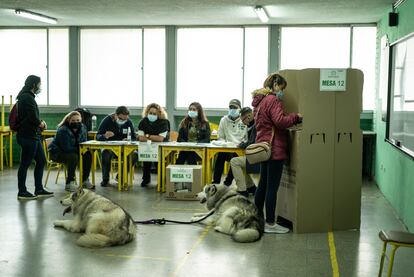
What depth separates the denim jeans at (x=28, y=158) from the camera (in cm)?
707

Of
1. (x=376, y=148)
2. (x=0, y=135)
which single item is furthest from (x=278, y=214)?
(x=0, y=135)

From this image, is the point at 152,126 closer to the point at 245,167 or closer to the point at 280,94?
the point at 245,167

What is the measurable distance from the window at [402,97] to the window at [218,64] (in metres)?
3.93

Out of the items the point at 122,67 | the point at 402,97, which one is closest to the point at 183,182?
the point at 402,97

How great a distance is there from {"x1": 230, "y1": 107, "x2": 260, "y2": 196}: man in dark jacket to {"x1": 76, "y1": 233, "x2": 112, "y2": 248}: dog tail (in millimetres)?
2608

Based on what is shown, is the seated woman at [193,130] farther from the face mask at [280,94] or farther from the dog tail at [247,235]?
the dog tail at [247,235]

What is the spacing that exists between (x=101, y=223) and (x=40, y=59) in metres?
7.22

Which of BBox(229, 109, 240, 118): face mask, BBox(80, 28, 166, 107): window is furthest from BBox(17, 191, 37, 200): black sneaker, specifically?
BBox(80, 28, 166, 107): window

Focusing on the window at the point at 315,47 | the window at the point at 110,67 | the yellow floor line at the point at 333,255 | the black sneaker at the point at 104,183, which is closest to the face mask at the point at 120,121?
the black sneaker at the point at 104,183

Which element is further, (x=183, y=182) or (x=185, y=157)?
(x=185, y=157)

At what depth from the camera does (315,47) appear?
10.4 metres

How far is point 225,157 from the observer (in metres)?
8.12

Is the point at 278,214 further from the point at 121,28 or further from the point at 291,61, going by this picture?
the point at 121,28

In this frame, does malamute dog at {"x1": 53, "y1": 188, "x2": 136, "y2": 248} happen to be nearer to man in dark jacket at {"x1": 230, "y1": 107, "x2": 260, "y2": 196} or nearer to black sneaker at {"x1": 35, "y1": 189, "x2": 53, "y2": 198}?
black sneaker at {"x1": 35, "y1": 189, "x2": 53, "y2": 198}
